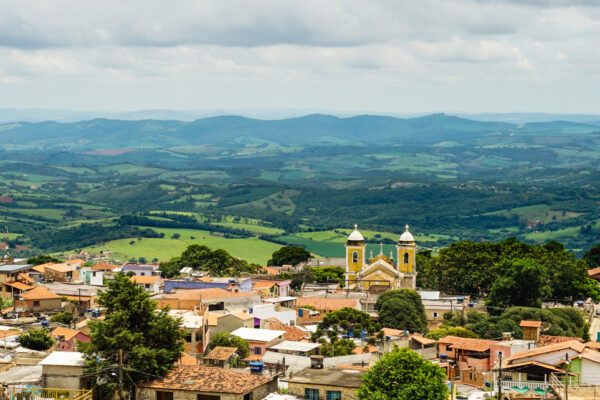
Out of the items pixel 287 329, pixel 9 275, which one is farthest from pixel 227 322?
pixel 9 275

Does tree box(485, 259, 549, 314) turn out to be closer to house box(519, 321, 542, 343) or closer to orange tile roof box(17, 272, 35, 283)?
house box(519, 321, 542, 343)

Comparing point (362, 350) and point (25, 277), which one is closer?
point (362, 350)

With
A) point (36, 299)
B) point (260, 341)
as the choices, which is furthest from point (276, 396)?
point (36, 299)

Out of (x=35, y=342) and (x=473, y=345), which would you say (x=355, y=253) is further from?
(x=35, y=342)

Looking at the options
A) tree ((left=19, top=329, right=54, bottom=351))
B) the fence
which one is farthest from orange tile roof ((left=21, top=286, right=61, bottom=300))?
the fence

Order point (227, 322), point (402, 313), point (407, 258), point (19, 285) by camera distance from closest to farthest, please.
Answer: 1. point (227, 322)
2. point (402, 313)
3. point (19, 285)
4. point (407, 258)

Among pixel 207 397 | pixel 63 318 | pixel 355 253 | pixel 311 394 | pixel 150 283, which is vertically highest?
pixel 207 397
